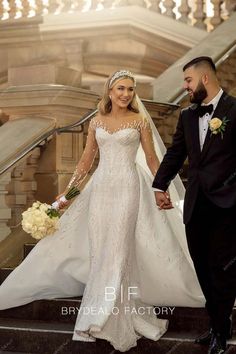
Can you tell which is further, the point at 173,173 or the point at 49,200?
the point at 49,200

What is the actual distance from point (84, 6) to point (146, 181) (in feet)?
26.9

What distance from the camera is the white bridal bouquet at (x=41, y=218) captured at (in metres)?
6.00

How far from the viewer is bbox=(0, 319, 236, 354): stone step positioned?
5.71m

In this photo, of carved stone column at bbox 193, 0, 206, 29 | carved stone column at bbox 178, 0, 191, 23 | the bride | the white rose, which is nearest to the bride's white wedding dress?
the bride

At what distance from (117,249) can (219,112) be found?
123cm

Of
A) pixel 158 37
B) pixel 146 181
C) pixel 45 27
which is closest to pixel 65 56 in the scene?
pixel 45 27

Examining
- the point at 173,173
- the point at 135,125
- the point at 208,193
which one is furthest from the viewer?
the point at 135,125

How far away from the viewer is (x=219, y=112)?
17.7 ft

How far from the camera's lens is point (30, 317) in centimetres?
643

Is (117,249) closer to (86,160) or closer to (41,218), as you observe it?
(41,218)

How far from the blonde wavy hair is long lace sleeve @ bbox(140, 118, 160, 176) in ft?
0.43

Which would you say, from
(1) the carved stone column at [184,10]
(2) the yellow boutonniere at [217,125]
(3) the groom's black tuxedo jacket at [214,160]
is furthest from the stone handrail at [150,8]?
(2) the yellow boutonniere at [217,125]

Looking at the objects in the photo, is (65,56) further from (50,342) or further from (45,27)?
(50,342)

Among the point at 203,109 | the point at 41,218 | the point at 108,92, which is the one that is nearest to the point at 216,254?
the point at 203,109
